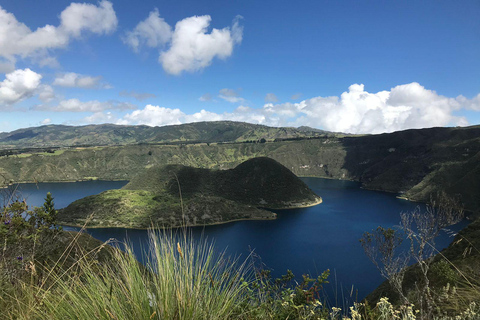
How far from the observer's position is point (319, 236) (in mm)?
72562

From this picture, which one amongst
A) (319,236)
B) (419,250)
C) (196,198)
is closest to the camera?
(419,250)

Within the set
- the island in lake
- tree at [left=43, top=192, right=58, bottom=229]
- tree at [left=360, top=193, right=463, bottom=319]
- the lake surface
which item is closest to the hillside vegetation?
the lake surface

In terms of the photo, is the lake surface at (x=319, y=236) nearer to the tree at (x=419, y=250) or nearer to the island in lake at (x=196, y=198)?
the island in lake at (x=196, y=198)

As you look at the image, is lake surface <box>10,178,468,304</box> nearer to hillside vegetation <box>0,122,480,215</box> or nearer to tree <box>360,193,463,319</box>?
tree <box>360,193,463,319</box>

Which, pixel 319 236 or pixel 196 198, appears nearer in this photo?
pixel 319 236

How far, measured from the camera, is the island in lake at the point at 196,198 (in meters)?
78.5

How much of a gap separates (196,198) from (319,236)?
167ft

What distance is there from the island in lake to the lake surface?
5.04 metres

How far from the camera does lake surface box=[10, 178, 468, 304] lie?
49.4 m

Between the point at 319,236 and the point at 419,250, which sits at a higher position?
the point at 419,250

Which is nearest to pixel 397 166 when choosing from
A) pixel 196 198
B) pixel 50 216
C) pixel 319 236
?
pixel 319 236

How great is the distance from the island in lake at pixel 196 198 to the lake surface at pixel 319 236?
5.04 meters

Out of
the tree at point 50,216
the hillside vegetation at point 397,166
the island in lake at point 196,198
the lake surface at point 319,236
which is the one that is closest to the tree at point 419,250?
the tree at point 50,216

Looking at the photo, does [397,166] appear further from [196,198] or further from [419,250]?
[419,250]
